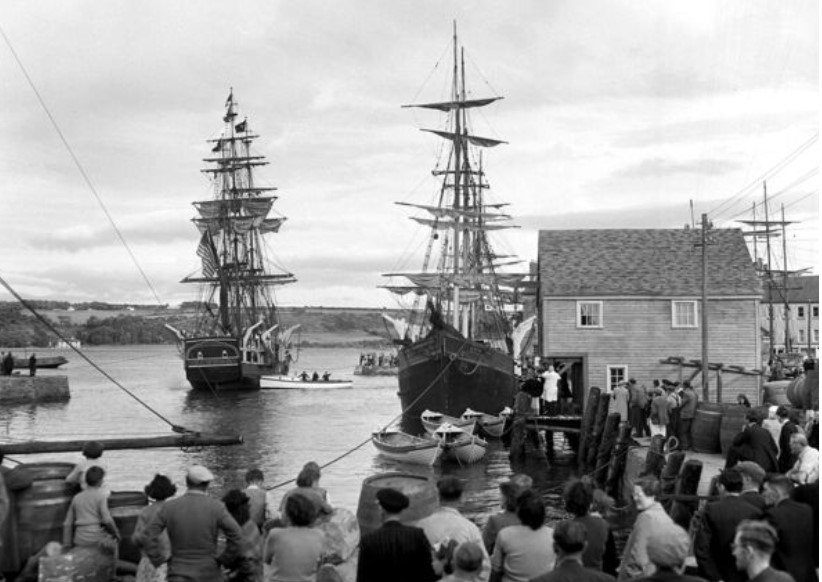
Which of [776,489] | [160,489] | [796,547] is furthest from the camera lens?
[160,489]

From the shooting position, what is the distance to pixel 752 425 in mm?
14336

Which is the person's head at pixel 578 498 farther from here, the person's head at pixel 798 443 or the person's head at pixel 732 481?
the person's head at pixel 798 443

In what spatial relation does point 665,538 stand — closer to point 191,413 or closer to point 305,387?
point 191,413

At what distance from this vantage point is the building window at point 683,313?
3884cm

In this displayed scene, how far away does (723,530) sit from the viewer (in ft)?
27.4

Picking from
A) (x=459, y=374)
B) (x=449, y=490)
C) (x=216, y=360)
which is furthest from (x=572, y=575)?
(x=216, y=360)

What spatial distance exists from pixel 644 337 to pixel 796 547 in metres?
31.4

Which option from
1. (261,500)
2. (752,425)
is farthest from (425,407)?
(261,500)

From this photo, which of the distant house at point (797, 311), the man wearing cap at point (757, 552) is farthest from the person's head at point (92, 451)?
the distant house at point (797, 311)

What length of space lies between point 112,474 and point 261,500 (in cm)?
2623

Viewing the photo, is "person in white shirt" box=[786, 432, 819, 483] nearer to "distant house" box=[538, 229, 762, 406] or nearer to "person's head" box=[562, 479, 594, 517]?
"person's head" box=[562, 479, 594, 517]

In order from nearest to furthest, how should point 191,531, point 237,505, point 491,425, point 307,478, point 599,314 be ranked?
point 191,531 → point 307,478 → point 237,505 → point 599,314 → point 491,425

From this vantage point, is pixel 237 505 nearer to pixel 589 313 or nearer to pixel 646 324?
pixel 589 313

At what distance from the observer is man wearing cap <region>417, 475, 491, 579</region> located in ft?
25.2
